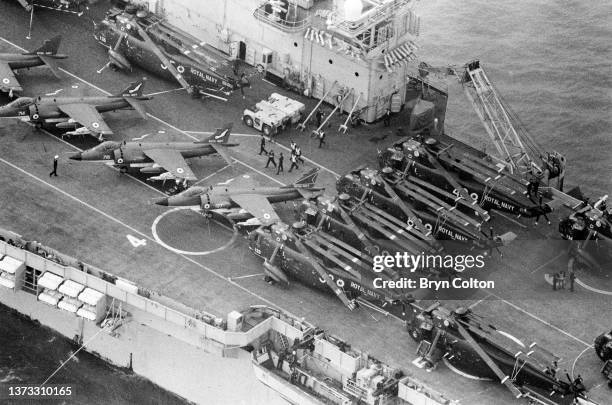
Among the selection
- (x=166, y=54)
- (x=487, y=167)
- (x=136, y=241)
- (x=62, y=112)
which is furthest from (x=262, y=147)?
(x=487, y=167)

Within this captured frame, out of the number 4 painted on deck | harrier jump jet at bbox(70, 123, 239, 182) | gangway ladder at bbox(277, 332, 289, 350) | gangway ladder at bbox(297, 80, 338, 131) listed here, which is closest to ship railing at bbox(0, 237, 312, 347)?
gangway ladder at bbox(277, 332, 289, 350)

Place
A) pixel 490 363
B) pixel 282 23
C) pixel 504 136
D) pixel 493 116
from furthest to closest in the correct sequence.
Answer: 1. pixel 282 23
2. pixel 493 116
3. pixel 504 136
4. pixel 490 363

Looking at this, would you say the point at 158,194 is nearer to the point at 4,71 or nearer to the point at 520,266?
the point at 4,71

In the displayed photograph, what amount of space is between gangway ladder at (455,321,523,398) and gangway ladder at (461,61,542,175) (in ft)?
64.8

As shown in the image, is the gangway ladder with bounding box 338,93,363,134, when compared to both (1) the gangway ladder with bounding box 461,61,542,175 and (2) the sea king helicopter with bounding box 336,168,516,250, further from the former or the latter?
(2) the sea king helicopter with bounding box 336,168,516,250

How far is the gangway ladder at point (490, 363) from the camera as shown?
82.1 m

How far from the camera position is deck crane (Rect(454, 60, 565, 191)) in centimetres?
10050

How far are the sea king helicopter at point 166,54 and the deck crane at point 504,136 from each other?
49.0ft

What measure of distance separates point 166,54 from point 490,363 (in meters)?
35.9

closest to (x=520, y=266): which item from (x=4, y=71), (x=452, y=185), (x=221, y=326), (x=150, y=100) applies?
(x=452, y=185)

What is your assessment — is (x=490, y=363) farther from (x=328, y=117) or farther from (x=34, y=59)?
(x=34, y=59)

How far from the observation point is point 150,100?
349 feet

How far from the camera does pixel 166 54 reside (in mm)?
107188

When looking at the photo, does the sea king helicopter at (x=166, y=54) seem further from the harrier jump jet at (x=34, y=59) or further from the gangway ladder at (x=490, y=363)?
the gangway ladder at (x=490, y=363)
